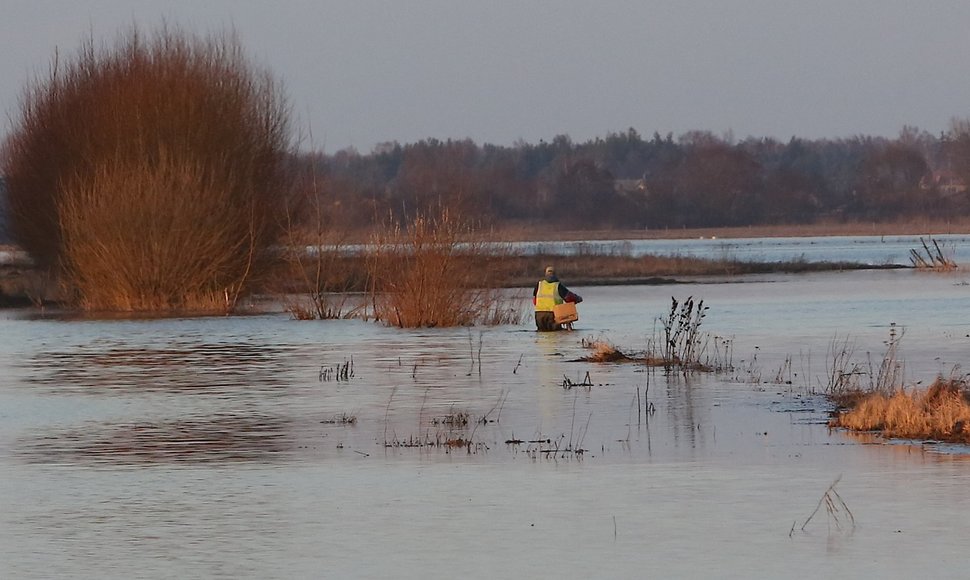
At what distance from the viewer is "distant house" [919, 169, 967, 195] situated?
140250 millimetres

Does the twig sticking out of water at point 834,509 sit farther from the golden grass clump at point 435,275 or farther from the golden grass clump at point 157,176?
the golden grass clump at point 157,176

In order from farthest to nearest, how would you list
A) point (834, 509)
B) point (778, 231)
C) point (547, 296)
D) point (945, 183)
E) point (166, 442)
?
point (945, 183) < point (778, 231) < point (547, 296) < point (166, 442) < point (834, 509)

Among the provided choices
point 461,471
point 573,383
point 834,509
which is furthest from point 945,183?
point 834,509

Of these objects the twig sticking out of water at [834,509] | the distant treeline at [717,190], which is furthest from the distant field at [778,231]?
the twig sticking out of water at [834,509]

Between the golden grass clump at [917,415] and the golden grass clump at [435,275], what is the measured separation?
16.9 m

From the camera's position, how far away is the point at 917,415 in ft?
47.9

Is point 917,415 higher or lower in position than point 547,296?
lower

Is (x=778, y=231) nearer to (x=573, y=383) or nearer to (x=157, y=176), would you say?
(x=157, y=176)

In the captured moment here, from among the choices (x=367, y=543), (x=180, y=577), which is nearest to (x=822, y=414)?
(x=367, y=543)

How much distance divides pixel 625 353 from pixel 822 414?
8.68m

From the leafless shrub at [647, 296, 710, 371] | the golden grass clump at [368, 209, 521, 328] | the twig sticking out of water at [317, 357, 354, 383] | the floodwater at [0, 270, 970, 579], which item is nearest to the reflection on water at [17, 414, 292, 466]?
the floodwater at [0, 270, 970, 579]

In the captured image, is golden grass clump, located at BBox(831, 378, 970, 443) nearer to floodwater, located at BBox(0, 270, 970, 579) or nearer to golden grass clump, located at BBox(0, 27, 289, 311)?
floodwater, located at BBox(0, 270, 970, 579)

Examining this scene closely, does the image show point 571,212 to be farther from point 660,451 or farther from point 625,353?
point 660,451

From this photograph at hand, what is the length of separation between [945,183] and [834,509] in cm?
13957
